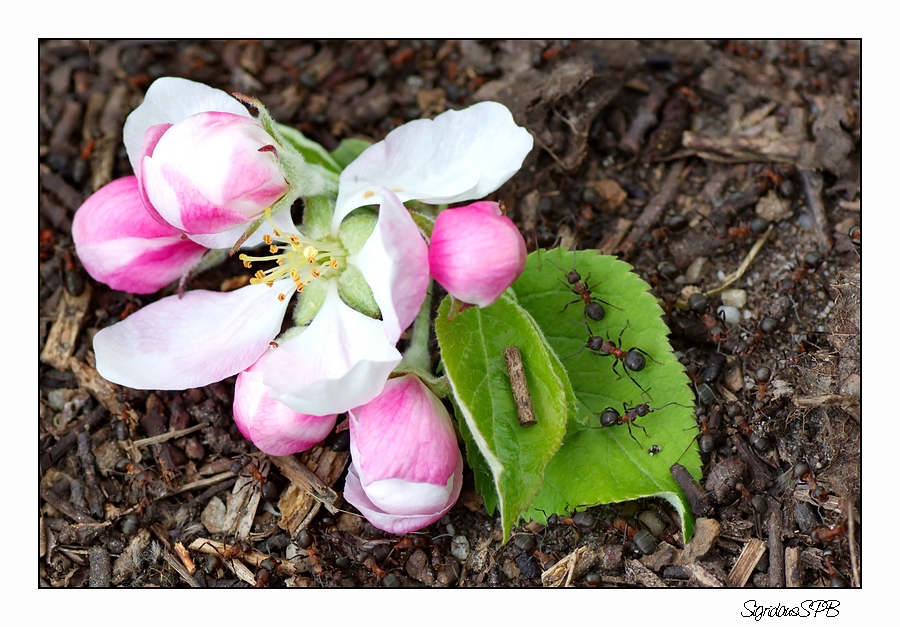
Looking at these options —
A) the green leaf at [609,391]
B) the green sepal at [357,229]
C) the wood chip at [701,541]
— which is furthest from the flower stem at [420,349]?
the wood chip at [701,541]

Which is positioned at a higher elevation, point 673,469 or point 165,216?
point 165,216

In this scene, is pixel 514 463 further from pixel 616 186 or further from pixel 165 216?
pixel 616 186

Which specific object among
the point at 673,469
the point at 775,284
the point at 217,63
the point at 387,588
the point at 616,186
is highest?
the point at 217,63

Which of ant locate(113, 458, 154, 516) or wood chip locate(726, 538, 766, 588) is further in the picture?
ant locate(113, 458, 154, 516)

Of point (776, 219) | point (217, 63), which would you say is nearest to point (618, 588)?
point (776, 219)

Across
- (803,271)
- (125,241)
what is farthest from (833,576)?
(125,241)

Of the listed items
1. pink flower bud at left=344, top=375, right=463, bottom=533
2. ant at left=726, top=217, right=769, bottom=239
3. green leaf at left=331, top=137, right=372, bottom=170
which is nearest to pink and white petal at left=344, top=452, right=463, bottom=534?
pink flower bud at left=344, top=375, right=463, bottom=533

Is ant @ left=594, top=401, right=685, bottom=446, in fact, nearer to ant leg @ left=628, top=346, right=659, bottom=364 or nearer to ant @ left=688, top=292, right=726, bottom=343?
ant leg @ left=628, top=346, right=659, bottom=364

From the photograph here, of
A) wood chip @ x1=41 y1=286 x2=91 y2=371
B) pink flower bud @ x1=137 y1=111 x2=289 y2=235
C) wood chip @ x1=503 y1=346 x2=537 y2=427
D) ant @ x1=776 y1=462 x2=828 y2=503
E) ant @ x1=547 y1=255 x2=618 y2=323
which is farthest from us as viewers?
wood chip @ x1=41 y1=286 x2=91 y2=371
